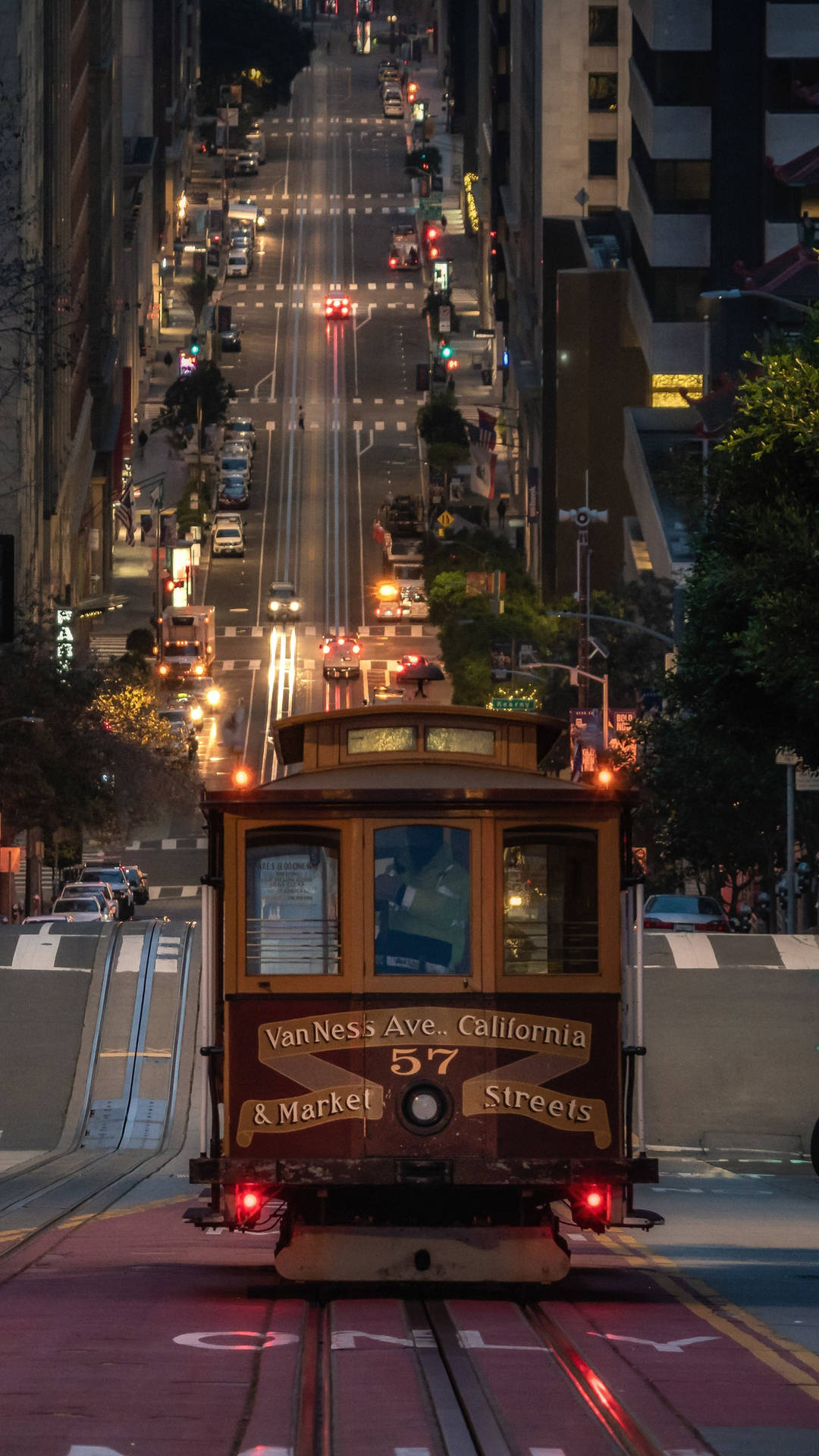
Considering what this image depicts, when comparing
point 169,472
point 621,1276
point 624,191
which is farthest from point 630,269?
point 621,1276

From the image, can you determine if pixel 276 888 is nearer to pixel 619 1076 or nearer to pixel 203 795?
pixel 203 795

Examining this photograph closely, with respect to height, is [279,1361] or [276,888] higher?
[276,888]

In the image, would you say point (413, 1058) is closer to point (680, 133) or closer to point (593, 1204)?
point (593, 1204)

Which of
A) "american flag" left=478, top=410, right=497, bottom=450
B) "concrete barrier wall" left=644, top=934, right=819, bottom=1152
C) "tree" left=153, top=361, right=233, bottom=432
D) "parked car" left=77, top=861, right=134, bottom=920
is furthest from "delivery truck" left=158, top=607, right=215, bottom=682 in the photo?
"concrete barrier wall" left=644, top=934, right=819, bottom=1152

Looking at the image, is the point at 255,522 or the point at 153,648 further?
the point at 255,522

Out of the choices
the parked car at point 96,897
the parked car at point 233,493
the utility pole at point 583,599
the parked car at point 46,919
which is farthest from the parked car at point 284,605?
the parked car at point 46,919

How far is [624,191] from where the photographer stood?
132250 mm

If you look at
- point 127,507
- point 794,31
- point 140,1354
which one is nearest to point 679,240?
point 794,31

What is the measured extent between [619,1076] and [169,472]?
15504 centimetres

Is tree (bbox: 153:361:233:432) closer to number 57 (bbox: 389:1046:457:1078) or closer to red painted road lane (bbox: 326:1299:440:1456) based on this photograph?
number 57 (bbox: 389:1046:457:1078)

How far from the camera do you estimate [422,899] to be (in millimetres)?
15523

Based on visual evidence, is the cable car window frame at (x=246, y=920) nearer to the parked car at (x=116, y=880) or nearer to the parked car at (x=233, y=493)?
the parked car at (x=116, y=880)

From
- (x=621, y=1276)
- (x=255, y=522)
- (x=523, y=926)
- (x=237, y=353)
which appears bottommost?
(x=621, y=1276)

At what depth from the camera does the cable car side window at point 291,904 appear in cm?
1547
